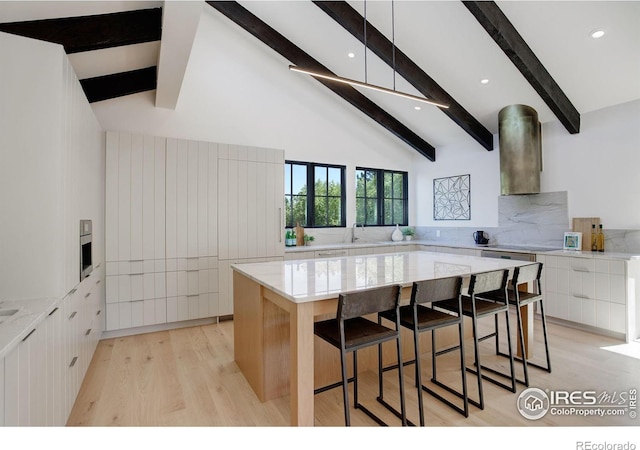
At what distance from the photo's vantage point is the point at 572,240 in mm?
4168

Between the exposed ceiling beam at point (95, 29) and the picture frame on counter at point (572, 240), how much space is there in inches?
201

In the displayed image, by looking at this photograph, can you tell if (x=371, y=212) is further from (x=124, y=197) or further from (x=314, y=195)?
(x=124, y=197)

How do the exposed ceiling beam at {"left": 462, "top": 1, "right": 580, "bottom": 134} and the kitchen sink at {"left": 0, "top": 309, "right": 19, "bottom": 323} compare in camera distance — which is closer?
the kitchen sink at {"left": 0, "top": 309, "right": 19, "bottom": 323}

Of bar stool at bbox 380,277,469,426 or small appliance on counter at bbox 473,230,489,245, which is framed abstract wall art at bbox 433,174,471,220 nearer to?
small appliance on counter at bbox 473,230,489,245

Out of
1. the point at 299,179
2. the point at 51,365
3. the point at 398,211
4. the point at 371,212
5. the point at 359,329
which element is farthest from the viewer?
the point at 398,211

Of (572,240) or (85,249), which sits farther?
(572,240)

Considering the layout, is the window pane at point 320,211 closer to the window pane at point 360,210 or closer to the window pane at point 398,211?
the window pane at point 360,210

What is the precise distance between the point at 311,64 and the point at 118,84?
101 inches

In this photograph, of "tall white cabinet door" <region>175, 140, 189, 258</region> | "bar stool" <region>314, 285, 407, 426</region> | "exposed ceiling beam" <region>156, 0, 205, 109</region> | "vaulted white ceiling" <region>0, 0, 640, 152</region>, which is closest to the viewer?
"bar stool" <region>314, 285, 407, 426</region>

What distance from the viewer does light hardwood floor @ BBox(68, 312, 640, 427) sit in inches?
84.2

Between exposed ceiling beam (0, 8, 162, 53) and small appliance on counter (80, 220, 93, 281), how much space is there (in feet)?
4.34

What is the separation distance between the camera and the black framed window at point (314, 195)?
17.3 ft

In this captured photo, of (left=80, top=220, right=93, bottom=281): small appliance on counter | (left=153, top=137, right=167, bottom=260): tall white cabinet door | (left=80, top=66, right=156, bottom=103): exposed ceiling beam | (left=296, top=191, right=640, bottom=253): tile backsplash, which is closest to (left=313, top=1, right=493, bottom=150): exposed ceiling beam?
(left=296, top=191, right=640, bottom=253): tile backsplash

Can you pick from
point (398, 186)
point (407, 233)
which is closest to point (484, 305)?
point (407, 233)
